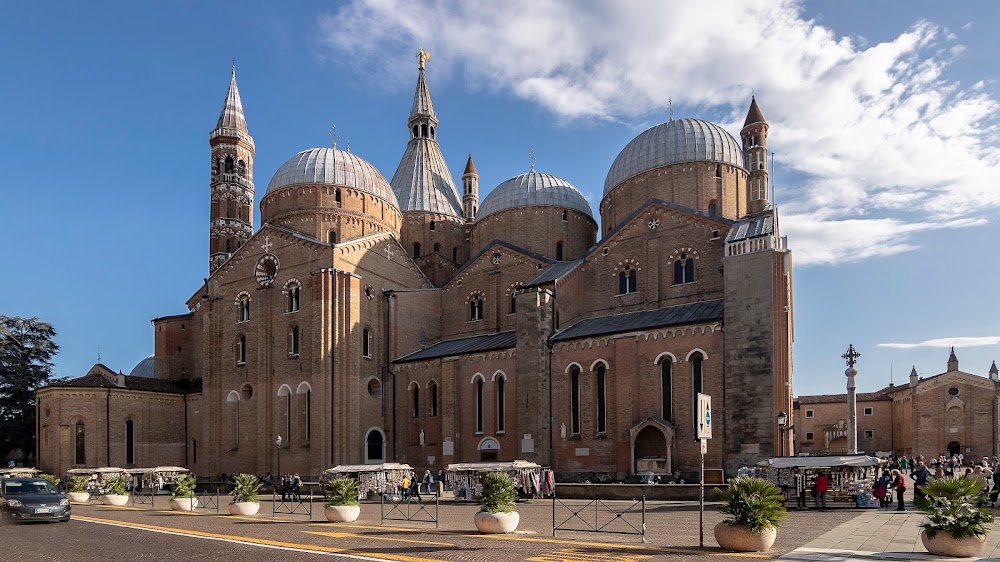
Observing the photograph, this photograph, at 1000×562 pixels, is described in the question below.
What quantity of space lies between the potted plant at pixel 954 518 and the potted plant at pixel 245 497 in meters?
18.4

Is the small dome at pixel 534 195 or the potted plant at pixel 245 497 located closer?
the potted plant at pixel 245 497

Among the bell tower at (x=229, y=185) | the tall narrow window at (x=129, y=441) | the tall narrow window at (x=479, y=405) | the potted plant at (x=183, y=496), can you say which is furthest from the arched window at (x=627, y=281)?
the bell tower at (x=229, y=185)

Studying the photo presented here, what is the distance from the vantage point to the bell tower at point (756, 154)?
1565 inches

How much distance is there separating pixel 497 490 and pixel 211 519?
32.4 feet

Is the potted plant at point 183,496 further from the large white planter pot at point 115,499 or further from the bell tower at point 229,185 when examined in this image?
the bell tower at point 229,185

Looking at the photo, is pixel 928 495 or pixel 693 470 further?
pixel 693 470

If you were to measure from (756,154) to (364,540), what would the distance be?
106 ft

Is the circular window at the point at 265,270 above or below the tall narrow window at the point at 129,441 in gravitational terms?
above

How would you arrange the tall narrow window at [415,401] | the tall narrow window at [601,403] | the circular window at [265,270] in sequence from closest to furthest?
the tall narrow window at [601,403] → the tall narrow window at [415,401] → the circular window at [265,270]

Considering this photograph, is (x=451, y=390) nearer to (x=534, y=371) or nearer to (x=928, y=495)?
(x=534, y=371)

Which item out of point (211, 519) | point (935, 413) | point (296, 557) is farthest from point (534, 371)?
point (935, 413)

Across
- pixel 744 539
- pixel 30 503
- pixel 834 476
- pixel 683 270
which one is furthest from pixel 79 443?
pixel 744 539

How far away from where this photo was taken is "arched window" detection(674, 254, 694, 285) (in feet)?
121

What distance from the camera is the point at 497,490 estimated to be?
17.8 m
